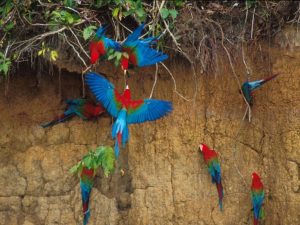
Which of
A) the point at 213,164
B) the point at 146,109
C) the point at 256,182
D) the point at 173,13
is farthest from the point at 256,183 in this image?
the point at 173,13

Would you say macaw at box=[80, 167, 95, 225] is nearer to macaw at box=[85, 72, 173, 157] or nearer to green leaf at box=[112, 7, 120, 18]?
macaw at box=[85, 72, 173, 157]

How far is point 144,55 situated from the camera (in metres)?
3.78

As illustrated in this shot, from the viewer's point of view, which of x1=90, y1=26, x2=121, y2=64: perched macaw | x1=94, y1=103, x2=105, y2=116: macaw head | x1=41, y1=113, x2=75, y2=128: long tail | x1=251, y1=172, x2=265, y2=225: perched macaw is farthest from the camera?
x1=41, y1=113, x2=75, y2=128: long tail

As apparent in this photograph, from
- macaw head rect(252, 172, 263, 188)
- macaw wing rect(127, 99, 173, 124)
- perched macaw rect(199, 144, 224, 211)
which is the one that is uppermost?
macaw wing rect(127, 99, 173, 124)

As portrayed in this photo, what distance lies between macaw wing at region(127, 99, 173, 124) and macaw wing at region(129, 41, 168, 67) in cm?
24

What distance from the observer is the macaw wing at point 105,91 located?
3.75m

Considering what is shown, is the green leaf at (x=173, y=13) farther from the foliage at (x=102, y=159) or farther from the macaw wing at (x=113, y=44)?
the foliage at (x=102, y=159)

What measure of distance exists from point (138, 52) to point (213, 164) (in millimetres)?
949

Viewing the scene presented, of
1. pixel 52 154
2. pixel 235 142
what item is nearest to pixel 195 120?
pixel 235 142

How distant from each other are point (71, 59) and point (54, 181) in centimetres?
85

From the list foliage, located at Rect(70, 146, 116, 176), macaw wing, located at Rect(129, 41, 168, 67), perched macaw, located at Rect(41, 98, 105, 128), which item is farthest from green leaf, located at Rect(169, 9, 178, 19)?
foliage, located at Rect(70, 146, 116, 176)

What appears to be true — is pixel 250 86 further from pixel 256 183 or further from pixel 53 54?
pixel 53 54

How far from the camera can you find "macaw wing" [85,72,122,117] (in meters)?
3.75

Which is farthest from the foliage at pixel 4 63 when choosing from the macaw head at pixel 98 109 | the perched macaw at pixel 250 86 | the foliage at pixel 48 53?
the perched macaw at pixel 250 86
